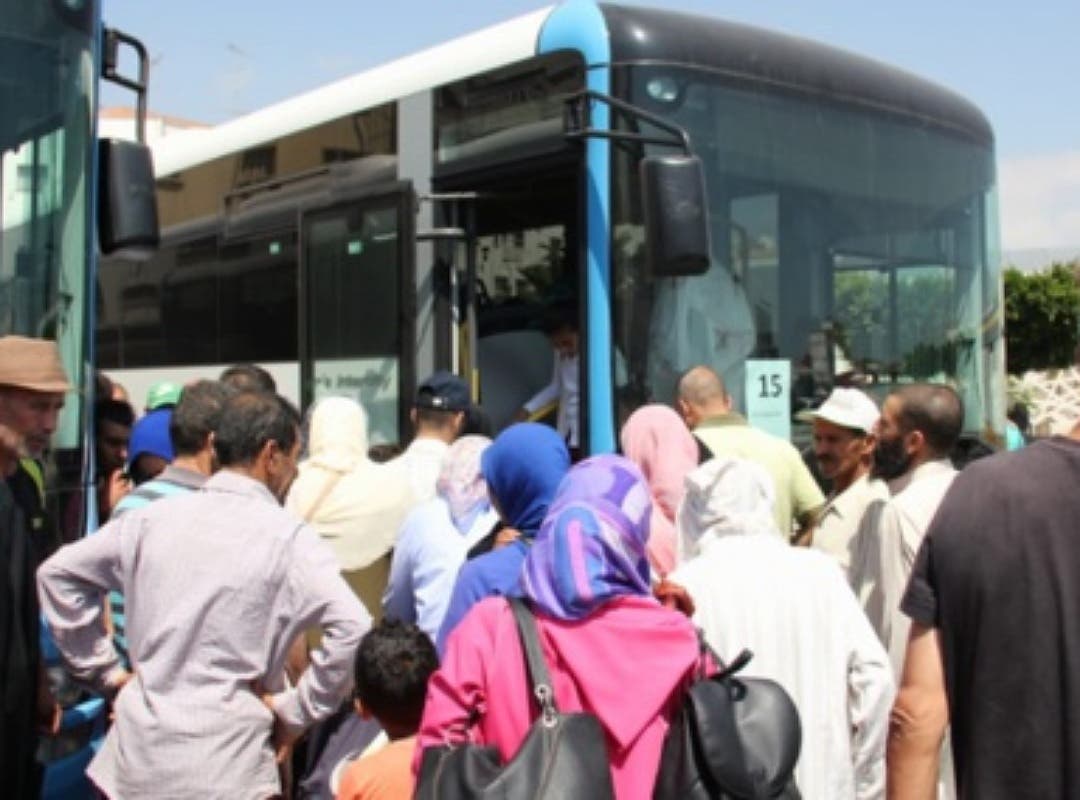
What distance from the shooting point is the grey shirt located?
10.8 ft

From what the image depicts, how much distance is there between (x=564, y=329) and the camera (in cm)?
676

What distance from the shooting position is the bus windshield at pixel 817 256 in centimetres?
600

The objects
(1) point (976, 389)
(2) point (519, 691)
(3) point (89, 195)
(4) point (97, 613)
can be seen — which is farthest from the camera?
(1) point (976, 389)

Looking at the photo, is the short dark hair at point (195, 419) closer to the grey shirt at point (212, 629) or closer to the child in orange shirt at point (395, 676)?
the grey shirt at point (212, 629)

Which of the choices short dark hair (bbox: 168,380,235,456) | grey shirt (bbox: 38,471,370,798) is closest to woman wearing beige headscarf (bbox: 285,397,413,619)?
short dark hair (bbox: 168,380,235,456)

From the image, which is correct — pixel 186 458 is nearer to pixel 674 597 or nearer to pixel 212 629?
pixel 212 629

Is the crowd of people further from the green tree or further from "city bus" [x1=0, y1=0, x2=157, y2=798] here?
the green tree

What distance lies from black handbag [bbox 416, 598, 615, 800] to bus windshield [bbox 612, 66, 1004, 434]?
3398mm

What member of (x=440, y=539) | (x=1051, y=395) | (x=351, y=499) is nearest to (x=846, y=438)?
(x=440, y=539)

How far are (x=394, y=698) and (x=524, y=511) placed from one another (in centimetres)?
63

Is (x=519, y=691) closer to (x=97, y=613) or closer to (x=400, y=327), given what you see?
(x=97, y=613)

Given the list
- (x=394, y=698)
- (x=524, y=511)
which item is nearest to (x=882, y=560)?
(x=524, y=511)

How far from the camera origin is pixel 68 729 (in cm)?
437

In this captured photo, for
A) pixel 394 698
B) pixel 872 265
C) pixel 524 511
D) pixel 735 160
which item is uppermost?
pixel 735 160
